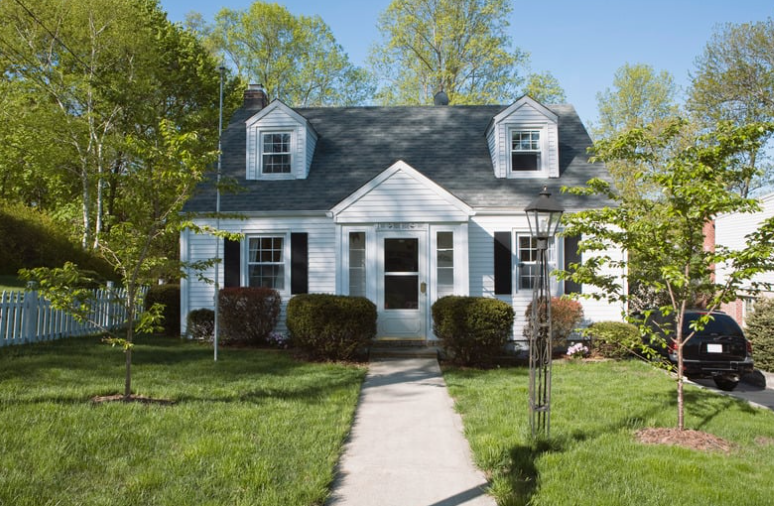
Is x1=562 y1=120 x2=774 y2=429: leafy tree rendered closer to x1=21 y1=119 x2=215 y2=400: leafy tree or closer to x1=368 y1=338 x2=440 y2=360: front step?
x1=21 y1=119 x2=215 y2=400: leafy tree

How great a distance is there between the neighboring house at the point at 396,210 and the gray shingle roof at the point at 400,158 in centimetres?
5

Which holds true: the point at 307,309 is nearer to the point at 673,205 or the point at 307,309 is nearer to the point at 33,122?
the point at 673,205

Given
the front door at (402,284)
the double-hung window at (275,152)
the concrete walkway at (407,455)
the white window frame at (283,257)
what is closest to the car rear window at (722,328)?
the front door at (402,284)

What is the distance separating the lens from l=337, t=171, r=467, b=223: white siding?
1227cm

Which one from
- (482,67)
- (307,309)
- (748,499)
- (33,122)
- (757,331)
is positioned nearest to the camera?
(748,499)

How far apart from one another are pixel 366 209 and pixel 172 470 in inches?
331

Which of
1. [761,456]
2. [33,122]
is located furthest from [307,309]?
[33,122]

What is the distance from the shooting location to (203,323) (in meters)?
13.0

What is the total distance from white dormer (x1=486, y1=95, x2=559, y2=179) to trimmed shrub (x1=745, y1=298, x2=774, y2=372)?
18.9 feet

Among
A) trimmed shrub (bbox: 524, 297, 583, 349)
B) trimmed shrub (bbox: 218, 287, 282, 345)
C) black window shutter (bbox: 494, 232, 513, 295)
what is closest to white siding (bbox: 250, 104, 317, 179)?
trimmed shrub (bbox: 218, 287, 282, 345)

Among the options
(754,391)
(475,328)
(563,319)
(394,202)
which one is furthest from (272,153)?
(754,391)

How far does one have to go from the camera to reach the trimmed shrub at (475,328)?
1002 cm

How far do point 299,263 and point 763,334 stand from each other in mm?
10984

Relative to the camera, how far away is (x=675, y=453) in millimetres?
5320
